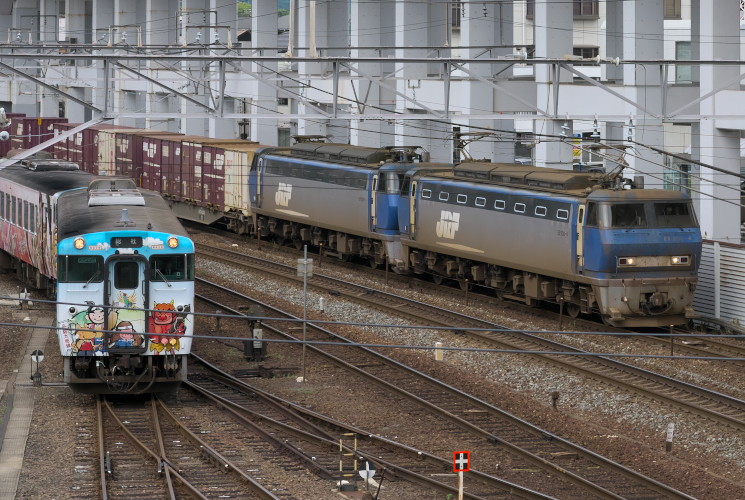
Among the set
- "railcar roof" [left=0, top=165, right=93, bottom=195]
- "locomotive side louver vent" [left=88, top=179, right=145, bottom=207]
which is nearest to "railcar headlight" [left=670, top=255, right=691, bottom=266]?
"locomotive side louver vent" [left=88, top=179, right=145, bottom=207]

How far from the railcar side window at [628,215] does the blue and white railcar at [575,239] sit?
19 millimetres

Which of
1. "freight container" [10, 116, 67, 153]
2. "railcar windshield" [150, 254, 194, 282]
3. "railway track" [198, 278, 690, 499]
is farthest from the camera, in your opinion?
"freight container" [10, 116, 67, 153]

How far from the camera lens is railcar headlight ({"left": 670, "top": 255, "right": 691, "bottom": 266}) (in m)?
23.4

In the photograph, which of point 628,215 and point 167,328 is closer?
point 167,328

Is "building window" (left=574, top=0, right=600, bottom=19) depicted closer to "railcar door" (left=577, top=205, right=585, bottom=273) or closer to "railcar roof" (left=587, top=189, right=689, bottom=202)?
"railcar roof" (left=587, top=189, right=689, bottom=202)

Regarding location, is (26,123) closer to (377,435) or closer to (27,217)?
(27,217)

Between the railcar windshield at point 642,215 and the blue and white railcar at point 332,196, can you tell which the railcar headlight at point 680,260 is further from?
the blue and white railcar at point 332,196

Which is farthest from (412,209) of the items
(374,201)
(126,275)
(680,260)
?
(126,275)

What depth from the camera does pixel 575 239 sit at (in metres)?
23.7

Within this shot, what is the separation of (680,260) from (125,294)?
1106 centimetres

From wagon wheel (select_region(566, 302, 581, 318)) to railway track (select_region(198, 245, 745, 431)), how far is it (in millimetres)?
1464

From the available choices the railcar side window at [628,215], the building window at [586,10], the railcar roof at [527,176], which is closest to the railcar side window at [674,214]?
the railcar side window at [628,215]

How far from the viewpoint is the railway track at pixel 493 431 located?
565 inches

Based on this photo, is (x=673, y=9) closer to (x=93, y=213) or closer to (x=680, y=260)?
(x=680, y=260)
